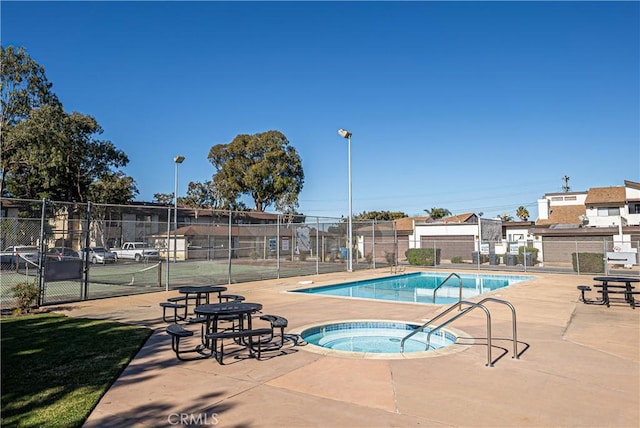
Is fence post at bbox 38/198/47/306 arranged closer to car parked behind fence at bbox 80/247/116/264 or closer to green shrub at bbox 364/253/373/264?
car parked behind fence at bbox 80/247/116/264

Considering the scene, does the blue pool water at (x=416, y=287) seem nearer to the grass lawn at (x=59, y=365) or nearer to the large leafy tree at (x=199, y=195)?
the grass lawn at (x=59, y=365)

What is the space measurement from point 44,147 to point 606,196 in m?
48.7

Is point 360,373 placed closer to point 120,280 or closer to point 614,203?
point 120,280

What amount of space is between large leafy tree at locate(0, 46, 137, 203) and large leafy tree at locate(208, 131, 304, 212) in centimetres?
1466

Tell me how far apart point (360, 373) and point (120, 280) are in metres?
15.6

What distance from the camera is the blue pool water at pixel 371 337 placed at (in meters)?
7.58

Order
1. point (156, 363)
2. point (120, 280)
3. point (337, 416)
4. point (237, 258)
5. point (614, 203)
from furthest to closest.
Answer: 1. point (614, 203)
2. point (237, 258)
3. point (120, 280)
4. point (156, 363)
5. point (337, 416)

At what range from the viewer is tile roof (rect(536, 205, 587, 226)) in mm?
41716


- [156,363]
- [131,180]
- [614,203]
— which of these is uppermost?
[131,180]

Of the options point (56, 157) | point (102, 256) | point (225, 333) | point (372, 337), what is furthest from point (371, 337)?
point (56, 157)

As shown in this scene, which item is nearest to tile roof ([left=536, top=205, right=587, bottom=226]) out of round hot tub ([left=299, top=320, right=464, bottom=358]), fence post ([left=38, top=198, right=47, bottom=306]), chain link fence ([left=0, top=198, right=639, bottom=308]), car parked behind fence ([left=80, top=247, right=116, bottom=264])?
chain link fence ([left=0, top=198, right=639, bottom=308])

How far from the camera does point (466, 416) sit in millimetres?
3980

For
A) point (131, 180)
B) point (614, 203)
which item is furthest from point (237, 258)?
point (614, 203)

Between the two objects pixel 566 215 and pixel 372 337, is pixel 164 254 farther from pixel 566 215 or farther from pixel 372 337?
pixel 566 215
